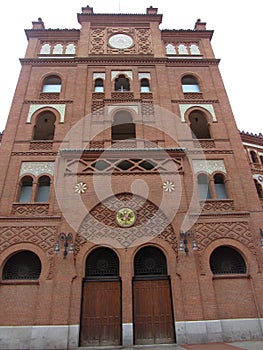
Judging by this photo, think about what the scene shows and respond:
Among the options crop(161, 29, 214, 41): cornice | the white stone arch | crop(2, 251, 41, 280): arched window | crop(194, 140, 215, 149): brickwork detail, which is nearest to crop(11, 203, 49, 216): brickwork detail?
crop(2, 251, 41, 280): arched window

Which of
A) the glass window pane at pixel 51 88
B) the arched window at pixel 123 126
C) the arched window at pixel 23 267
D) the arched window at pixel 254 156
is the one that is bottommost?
the arched window at pixel 23 267

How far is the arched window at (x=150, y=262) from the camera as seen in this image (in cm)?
983

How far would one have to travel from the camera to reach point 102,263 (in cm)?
995

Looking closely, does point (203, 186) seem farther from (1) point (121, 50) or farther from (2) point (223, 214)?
(1) point (121, 50)

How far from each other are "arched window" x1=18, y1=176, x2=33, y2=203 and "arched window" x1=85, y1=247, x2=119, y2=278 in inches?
144

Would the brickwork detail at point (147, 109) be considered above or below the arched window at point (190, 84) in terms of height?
below

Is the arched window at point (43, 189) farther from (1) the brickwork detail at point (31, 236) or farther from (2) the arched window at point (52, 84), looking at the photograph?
(2) the arched window at point (52, 84)

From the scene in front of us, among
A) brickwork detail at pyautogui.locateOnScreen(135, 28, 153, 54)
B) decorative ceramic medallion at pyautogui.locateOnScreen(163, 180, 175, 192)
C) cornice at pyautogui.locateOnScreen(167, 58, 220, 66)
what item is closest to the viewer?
decorative ceramic medallion at pyautogui.locateOnScreen(163, 180, 175, 192)

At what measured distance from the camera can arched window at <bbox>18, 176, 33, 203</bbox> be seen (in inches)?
436

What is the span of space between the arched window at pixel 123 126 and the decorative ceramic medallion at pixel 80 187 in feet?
13.8

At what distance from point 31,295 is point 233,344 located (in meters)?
6.68

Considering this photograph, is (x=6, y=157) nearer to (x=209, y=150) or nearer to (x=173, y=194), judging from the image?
(x=173, y=194)

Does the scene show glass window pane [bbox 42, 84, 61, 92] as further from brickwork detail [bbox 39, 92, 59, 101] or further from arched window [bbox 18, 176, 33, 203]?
arched window [bbox 18, 176, 33, 203]

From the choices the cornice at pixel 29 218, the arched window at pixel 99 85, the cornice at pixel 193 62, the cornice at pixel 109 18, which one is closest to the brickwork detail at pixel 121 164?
the cornice at pixel 29 218
